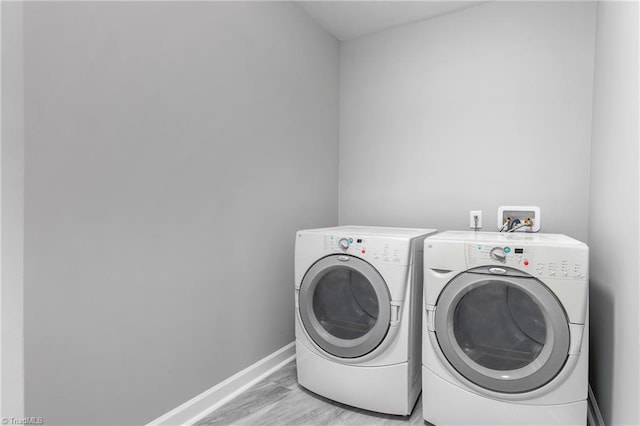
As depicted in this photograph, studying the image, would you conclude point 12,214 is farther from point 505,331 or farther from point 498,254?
point 505,331

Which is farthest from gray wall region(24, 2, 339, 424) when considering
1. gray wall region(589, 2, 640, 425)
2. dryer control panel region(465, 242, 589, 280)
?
gray wall region(589, 2, 640, 425)

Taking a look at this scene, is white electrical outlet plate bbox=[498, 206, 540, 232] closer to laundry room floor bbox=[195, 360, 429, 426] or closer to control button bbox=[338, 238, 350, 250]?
control button bbox=[338, 238, 350, 250]

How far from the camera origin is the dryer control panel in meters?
1.35

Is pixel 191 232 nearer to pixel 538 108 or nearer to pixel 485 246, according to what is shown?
pixel 485 246

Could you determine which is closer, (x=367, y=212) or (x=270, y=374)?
(x=270, y=374)

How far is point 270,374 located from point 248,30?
6.57ft

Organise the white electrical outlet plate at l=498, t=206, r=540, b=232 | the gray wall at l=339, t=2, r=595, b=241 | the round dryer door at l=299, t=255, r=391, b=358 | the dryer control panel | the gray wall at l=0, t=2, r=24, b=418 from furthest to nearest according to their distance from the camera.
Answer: the gray wall at l=339, t=2, r=595, b=241 → the white electrical outlet plate at l=498, t=206, r=540, b=232 → the round dryer door at l=299, t=255, r=391, b=358 → the dryer control panel → the gray wall at l=0, t=2, r=24, b=418

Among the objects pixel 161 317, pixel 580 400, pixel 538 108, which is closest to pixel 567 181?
pixel 538 108

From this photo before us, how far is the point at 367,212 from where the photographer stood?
2.79 meters

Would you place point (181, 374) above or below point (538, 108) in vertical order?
below

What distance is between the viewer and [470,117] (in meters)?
2.38

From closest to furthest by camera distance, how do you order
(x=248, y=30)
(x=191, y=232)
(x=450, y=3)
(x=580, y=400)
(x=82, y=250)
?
1. (x=82, y=250)
2. (x=580, y=400)
3. (x=191, y=232)
4. (x=248, y=30)
5. (x=450, y=3)

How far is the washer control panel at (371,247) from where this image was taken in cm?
164

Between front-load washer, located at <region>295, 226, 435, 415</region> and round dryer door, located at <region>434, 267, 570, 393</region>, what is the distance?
0.67 ft
